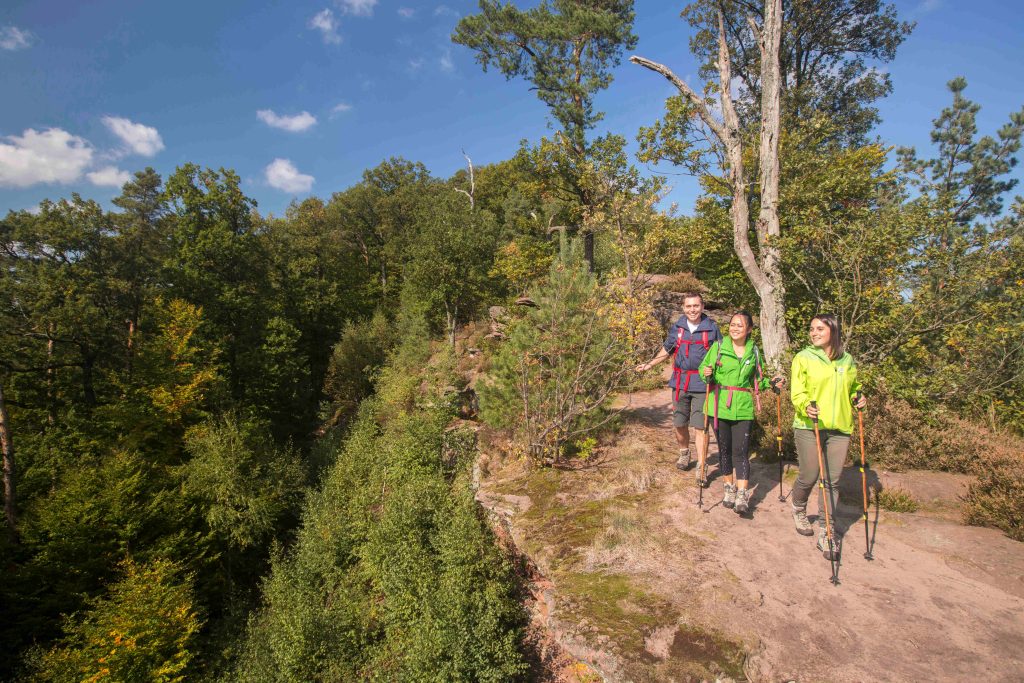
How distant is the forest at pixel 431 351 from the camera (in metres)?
5.93

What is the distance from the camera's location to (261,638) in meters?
11.2

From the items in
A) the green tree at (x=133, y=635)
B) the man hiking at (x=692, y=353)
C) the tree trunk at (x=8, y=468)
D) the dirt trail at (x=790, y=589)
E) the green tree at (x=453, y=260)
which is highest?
the green tree at (x=453, y=260)

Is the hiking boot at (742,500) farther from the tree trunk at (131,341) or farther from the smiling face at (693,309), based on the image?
the tree trunk at (131,341)

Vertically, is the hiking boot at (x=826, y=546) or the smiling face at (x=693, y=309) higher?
the smiling face at (x=693, y=309)

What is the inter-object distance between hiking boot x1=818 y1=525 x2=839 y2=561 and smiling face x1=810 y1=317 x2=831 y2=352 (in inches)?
65.9

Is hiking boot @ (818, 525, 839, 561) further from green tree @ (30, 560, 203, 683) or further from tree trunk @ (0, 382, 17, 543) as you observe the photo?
tree trunk @ (0, 382, 17, 543)

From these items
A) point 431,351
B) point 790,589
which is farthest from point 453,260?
point 790,589

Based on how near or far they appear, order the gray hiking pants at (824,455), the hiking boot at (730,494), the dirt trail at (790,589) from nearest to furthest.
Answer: the dirt trail at (790,589), the gray hiking pants at (824,455), the hiking boot at (730,494)

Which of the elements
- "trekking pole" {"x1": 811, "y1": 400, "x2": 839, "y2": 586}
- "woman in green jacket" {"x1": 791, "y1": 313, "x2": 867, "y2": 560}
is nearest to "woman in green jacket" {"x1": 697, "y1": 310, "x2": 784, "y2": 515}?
"woman in green jacket" {"x1": 791, "y1": 313, "x2": 867, "y2": 560}

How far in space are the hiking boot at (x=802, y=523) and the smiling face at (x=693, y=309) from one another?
2.11 m

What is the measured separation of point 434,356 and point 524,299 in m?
13.2

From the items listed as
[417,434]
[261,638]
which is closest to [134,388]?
[261,638]

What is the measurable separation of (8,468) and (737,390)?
17.2m

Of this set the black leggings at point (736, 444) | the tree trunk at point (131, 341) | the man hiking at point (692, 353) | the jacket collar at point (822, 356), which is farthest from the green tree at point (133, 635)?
the jacket collar at point (822, 356)
